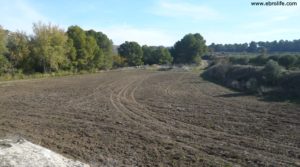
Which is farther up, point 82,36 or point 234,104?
point 82,36

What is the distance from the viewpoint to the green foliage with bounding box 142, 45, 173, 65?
118 meters

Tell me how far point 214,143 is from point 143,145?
2575 mm

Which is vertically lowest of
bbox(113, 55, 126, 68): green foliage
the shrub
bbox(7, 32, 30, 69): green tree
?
the shrub

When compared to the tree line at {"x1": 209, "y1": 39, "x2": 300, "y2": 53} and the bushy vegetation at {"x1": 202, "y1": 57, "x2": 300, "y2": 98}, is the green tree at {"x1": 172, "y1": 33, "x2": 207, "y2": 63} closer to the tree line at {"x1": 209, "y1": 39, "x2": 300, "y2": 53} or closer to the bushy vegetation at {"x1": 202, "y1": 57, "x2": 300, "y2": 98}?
the tree line at {"x1": 209, "y1": 39, "x2": 300, "y2": 53}

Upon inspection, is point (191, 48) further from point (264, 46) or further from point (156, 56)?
point (264, 46)

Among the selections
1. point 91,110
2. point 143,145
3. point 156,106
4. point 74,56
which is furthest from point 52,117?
point 74,56

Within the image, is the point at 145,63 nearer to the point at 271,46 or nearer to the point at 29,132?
the point at 271,46

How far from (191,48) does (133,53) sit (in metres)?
21.2

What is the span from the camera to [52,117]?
63.4ft

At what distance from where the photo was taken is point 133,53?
111938 millimetres

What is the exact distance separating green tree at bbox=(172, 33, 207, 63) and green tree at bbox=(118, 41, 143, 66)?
1778cm

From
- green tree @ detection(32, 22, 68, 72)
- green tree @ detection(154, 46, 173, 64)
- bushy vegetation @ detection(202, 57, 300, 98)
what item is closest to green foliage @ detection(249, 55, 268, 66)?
bushy vegetation @ detection(202, 57, 300, 98)

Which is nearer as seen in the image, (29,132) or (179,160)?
(179,160)

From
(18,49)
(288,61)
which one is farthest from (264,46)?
(18,49)
